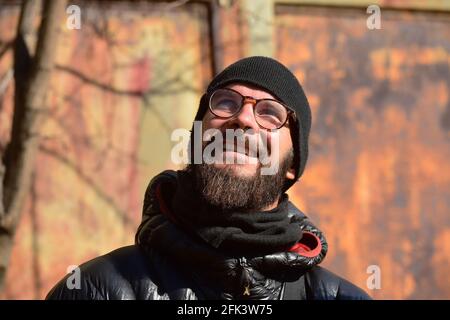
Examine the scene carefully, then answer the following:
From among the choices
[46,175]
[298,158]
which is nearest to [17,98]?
[46,175]

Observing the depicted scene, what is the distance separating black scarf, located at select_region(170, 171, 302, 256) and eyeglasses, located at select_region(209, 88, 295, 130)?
0.19 metres

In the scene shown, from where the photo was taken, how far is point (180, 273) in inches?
83.6

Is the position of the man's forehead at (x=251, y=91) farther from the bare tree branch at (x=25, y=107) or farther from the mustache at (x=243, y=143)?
the bare tree branch at (x=25, y=107)

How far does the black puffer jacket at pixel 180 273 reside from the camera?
2.08 meters

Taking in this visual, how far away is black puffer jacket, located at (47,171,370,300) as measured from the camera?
6.83ft

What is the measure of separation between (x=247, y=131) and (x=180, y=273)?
0.39 metres

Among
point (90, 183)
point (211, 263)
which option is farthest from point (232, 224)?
point (90, 183)

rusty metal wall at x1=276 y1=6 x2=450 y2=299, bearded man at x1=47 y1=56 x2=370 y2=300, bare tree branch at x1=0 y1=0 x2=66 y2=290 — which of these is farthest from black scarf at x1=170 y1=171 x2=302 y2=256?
rusty metal wall at x1=276 y1=6 x2=450 y2=299

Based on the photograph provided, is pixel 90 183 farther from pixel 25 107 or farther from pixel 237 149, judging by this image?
pixel 237 149

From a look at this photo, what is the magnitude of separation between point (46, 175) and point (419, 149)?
2.21m
